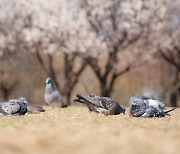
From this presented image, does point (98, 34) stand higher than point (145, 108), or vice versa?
point (98, 34)

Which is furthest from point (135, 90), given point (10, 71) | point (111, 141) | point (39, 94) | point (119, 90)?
point (111, 141)

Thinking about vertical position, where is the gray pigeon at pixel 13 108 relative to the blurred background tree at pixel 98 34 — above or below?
below

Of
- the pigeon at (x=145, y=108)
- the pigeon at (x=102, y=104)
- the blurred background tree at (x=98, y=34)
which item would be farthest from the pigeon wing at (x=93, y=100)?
the blurred background tree at (x=98, y=34)

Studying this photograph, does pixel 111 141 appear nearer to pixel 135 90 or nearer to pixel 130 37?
pixel 130 37

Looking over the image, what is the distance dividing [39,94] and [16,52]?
300 inches

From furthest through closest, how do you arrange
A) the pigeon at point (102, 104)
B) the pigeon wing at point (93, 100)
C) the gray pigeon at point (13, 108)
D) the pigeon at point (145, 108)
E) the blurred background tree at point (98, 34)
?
the blurred background tree at point (98, 34), the pigeon wing at point (93, 100), the pigeon at point (102, 104), the pigeon at point (145, 108), the gray pigeon at point (13, 108)

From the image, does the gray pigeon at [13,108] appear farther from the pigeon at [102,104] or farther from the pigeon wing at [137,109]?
the pigeon wing at [137,109]

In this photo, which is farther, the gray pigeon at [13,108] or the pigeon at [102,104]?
the pigeon at [102,104]

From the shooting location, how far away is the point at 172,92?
3148 cm

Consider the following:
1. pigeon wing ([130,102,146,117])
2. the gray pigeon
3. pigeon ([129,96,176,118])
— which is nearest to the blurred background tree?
pigeon ([129,96,176,118])

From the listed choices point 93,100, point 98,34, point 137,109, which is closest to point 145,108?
point 137,109

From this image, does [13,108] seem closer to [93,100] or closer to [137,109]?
[93,100]

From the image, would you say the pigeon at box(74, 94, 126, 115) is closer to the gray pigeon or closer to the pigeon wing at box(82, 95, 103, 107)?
→ the pigeon wing at box(82, 95, 103, 107)

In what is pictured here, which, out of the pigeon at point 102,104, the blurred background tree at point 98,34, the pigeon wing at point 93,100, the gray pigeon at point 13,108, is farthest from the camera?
the blurred background tree at point 98,34
